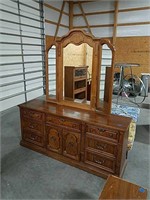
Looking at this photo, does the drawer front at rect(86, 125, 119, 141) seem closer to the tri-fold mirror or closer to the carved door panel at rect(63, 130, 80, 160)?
the carved door panel at rect(63, 130, 80, 160)

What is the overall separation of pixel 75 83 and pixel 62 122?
2.49 ft

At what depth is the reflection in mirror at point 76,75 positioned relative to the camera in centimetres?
228

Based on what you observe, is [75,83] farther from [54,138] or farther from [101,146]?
[101,146]

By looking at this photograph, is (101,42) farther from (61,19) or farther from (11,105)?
(61,19)

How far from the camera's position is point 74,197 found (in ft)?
5.31

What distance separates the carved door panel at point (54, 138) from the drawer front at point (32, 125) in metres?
0.12

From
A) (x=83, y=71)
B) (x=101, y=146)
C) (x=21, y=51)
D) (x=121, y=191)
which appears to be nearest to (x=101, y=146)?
(x=101, y=146)

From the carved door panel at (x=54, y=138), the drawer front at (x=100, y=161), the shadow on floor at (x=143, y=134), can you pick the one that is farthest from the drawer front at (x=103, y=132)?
the shadow on floor at (x=143, y=134)

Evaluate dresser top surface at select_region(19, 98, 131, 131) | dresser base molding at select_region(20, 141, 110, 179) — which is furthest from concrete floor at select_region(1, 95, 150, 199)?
dresser top surface at select_region(19, 98, 131, 131)

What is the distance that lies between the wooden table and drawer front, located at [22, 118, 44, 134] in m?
1.20

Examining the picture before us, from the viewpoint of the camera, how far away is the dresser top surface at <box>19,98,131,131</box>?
1.75 meters

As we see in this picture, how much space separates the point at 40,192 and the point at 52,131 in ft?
2.28

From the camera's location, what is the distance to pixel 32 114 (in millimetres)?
2199

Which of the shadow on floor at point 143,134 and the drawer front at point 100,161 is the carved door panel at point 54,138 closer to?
the drawer front at point 100,161
